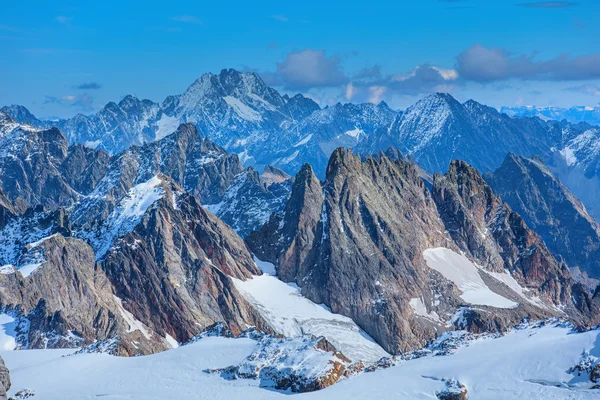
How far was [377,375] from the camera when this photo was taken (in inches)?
3671

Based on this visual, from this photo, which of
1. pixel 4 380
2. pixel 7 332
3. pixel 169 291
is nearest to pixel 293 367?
pixel 4 380

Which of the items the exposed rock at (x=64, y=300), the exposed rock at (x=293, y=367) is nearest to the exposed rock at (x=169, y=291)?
the exposed rock at (x=64, y=300)

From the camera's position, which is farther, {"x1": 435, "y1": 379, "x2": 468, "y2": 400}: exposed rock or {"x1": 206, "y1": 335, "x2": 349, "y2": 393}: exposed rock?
{"x1": 206, "y1": 335, "x2": 349, "y2": 393}: exposed rock

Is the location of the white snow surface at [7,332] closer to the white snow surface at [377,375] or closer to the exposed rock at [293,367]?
the white snow surface at [377,375]

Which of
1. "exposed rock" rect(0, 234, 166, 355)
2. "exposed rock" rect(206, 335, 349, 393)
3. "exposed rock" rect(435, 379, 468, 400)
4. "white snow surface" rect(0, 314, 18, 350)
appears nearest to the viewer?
"exposed rock" rect(435, 379, 468, 400)

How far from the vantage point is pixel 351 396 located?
3418 inches

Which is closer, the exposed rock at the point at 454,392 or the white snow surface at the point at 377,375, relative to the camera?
the exposed rock at the point at 454,392

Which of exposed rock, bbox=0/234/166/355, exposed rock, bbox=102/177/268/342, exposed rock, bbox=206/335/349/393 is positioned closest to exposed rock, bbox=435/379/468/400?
exposed rock, bbox=206/335/349/393

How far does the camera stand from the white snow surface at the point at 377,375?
86438mm

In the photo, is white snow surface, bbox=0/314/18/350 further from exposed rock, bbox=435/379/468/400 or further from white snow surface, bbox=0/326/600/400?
exposed rock, bbox=435/379/468/400

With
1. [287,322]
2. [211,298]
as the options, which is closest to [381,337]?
[287,322]

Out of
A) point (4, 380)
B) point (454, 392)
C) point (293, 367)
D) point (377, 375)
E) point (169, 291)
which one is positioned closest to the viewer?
point (454, 392)

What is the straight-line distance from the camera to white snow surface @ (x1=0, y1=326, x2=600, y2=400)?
86.4m

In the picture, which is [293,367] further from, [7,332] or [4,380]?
[7,332]
